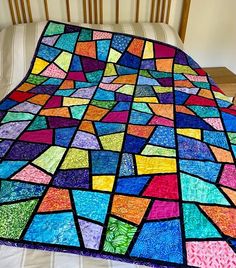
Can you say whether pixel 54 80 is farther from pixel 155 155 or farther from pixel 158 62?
pixel 155 155

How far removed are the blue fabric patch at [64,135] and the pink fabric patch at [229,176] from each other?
0.61 meters

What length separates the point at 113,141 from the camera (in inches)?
45.8

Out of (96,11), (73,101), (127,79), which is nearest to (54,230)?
(73,101)

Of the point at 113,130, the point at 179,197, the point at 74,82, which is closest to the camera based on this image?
the point at 179,197

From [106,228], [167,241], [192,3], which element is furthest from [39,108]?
[192,3]

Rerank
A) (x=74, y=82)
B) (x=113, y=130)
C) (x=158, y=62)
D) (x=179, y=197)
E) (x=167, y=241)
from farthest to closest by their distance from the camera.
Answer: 1. (x=158, y=62)
2. (x=74, y=82)
3. (x=113, y=130)
4. (x=179, y=197)
5. (x=167, y=241)

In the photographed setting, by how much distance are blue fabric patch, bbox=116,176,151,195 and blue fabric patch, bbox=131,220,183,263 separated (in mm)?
138

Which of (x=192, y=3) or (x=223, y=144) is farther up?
(x=192, y=3)

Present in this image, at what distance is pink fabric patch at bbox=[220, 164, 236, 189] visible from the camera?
0.97 metres

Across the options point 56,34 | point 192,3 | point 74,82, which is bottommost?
point 74,82

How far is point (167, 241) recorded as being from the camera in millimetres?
762

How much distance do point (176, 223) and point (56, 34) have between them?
1.49m

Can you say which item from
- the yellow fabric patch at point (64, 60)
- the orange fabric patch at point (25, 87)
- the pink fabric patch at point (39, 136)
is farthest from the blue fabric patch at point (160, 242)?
the yellow fabric patch at point (64, 60)

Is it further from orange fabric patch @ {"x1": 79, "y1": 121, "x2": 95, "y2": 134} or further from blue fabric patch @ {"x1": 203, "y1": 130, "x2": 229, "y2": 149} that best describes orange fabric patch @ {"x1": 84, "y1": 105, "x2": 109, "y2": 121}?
blue fabric patch @ {"x1": 203, "y1": 130, "x2": 229, "y2": 149}
